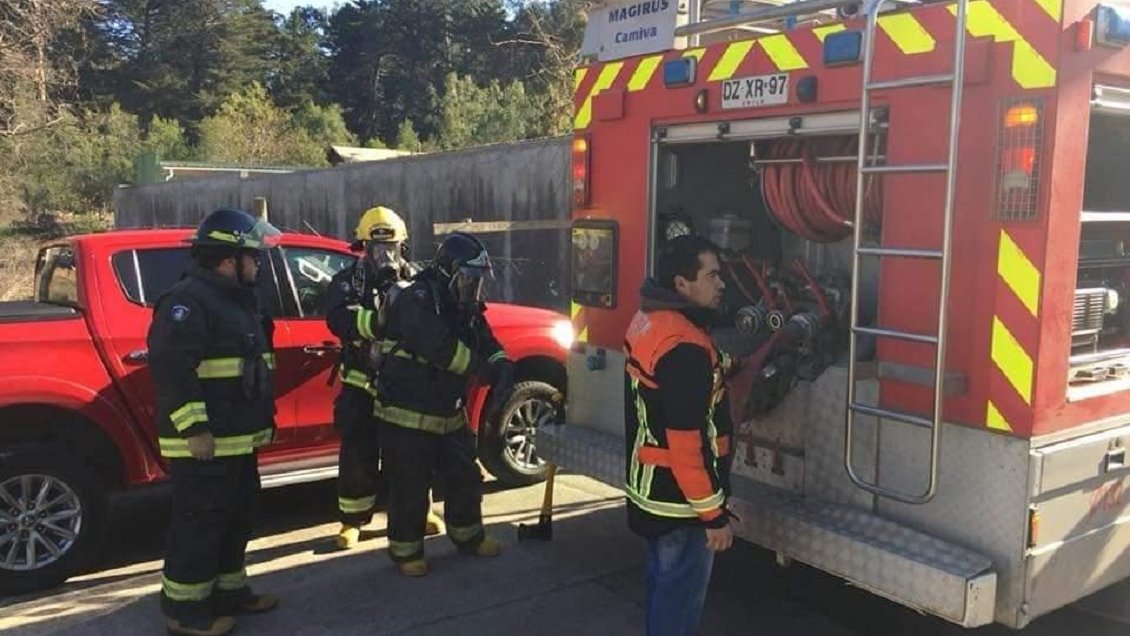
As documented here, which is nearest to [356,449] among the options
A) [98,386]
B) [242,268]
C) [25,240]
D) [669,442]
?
[98,386]

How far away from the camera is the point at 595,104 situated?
462 centimetres

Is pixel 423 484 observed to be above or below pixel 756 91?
below

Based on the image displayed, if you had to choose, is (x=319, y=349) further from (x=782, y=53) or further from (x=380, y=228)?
(x=782, y=53)

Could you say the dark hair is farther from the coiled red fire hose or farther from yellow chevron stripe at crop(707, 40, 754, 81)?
yellow chevron stripe at crop(707, 40, 754, 81)

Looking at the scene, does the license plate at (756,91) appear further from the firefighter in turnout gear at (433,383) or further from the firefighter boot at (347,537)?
the firefighter boot at (347,537)

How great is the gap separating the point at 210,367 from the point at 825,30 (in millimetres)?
2749

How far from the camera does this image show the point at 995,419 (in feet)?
10.2

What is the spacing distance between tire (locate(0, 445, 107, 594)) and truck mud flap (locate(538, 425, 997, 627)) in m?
3.15

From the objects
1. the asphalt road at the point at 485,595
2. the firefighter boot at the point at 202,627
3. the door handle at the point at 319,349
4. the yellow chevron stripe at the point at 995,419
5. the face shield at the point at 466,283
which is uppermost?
the face shield at the point at 466,283

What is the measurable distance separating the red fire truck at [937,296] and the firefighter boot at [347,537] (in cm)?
177

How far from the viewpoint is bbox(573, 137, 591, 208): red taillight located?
185 inches

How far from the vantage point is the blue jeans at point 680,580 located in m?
3.32

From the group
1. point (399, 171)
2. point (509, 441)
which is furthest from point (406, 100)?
point (509, 441)

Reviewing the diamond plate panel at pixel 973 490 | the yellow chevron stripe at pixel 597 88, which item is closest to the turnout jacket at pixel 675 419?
the diamond plate panel at pixel 973 490
